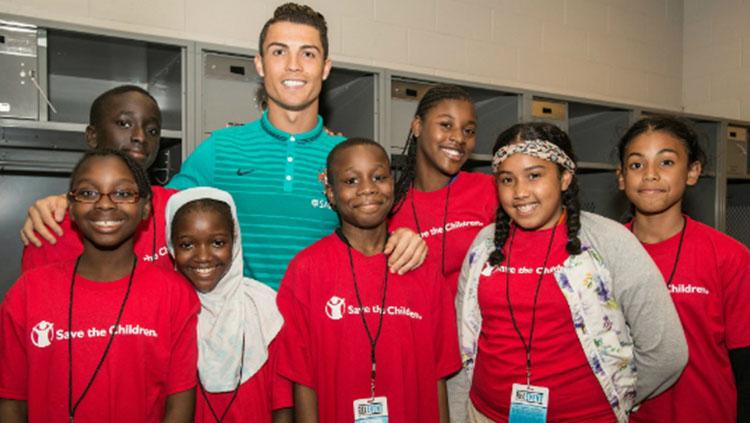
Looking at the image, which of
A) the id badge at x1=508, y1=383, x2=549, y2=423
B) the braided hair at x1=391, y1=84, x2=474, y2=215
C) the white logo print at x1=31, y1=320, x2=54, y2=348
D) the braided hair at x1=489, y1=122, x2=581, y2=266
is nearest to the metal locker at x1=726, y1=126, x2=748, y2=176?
the braided hair at x1=391, y1=84, x2=474, y2=215

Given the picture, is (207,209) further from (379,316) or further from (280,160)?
(379,316)

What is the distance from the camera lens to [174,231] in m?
1.53

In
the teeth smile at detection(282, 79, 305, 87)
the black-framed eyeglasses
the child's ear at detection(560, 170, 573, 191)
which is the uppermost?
the teeth smile at detection(282, 79, 305, 87)

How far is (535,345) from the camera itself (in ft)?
4.95

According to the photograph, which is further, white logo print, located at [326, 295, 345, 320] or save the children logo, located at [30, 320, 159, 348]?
white logo print, located at [326, 295, 345, 320]

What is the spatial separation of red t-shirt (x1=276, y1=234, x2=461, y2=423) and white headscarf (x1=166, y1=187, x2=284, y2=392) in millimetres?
69

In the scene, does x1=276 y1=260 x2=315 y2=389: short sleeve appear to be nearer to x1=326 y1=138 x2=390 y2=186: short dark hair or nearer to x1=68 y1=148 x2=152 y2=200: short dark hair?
x1=326 y1=138 x2=390 y2=186: short dark hair

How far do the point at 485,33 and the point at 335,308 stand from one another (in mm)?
2977

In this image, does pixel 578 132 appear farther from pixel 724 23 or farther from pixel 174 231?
pixel 174 231

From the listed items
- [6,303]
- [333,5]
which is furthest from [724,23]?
[6,303]

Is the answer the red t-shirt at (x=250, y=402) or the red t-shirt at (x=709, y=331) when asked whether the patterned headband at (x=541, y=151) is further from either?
the red t-shirt at (x=250, y=402)

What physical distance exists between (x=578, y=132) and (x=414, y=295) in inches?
103

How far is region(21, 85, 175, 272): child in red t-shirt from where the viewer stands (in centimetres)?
153

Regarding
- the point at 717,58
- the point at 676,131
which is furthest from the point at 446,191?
the point at 717,58
